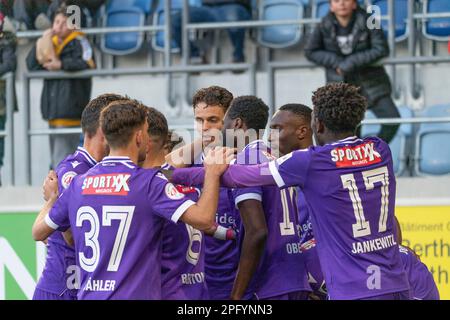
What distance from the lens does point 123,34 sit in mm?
12430

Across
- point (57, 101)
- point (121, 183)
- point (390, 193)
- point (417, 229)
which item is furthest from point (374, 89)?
point (121, 183)

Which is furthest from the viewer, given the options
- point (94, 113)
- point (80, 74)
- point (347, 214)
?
point (80, 74)

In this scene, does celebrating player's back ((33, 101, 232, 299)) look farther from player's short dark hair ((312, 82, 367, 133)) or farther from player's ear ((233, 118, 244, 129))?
player's ear ((233, 118, 244, 129))

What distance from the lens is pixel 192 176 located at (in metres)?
5.79

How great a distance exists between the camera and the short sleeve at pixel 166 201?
5.46 metres

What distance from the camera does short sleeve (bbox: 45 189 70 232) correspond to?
18.8 feet

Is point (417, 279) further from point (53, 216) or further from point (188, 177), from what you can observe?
point (53, 216)

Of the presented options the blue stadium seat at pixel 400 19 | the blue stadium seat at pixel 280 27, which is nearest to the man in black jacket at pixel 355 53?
the blue stadium seat at pixel 400 19

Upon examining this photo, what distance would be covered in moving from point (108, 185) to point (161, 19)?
7.00 m

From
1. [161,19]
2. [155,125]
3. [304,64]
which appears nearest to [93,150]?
[155,125]

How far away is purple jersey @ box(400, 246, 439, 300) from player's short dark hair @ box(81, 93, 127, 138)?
1.91 meters

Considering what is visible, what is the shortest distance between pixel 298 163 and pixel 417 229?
341cm

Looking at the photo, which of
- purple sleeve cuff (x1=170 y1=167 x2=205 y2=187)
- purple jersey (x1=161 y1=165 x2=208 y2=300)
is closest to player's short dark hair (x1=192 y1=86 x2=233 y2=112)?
purple jersey (x1=161 y1=165 x2=208 y2=300)

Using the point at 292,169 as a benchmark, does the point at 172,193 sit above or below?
below
